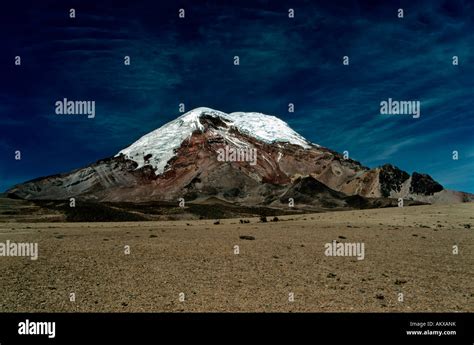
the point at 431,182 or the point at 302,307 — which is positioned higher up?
the point at 431,182

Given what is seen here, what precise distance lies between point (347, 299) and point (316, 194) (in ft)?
489

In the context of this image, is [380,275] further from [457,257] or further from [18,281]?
[18,281]

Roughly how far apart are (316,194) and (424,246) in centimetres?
13420

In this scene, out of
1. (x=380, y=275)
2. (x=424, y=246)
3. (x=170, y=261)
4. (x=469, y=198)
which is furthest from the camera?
(x=469, y=198)

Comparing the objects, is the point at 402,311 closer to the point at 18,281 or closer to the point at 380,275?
the point at 380,275

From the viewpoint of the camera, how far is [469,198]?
17450 cm

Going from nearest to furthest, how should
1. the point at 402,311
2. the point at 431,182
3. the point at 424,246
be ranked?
the point at 402,311 < the point at 424,246 < the point at 431,182
